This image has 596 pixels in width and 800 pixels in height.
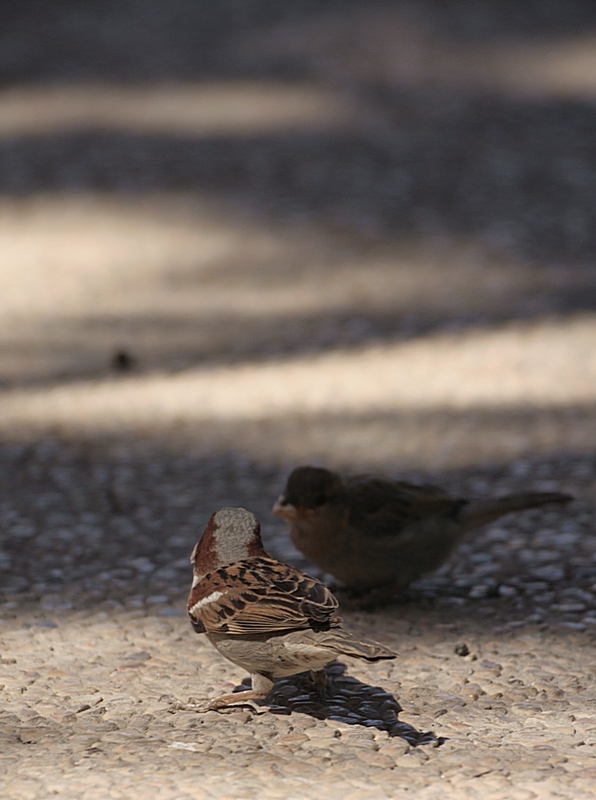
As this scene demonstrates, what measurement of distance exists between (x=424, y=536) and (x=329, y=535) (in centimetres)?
31

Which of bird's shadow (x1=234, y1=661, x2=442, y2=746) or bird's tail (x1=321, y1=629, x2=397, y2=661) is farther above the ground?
bird's tail (x1=321, y1=629, x2=397, y2=661)

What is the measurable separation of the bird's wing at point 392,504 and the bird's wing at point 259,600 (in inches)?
28.6

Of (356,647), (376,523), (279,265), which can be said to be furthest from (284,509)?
(279,265)

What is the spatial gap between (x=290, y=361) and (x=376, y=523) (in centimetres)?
267

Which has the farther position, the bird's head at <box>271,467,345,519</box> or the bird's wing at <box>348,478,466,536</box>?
the bird's wing at <box>348,478,466,536</box>

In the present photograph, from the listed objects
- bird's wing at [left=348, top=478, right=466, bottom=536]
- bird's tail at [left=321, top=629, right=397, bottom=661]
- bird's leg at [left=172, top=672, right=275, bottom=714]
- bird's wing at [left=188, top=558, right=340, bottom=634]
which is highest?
bird's wing at [left=348, top=478, right=466, bottom=536]

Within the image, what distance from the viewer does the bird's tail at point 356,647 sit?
2508 mm

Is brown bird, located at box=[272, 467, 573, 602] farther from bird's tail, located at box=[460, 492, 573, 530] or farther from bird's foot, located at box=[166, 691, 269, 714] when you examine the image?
bird's foot, located at box=[166, 691, 269, 714]

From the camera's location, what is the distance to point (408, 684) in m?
3.11

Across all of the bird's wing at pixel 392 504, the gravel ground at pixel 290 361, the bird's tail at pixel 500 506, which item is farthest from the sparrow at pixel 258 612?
the bird's tail at pixel 500 506

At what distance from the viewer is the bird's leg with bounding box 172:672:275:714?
112 inches

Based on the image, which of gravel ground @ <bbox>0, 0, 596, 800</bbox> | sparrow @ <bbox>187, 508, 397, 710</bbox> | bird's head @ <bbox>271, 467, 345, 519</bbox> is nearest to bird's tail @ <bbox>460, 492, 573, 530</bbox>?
gravel ground @ <bbox>0, 0, 596, 800</bbox>

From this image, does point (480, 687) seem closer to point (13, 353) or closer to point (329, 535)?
point (329, 535)

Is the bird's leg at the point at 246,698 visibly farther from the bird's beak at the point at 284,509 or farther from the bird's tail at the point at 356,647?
the bird's beak at the point at 284,509
